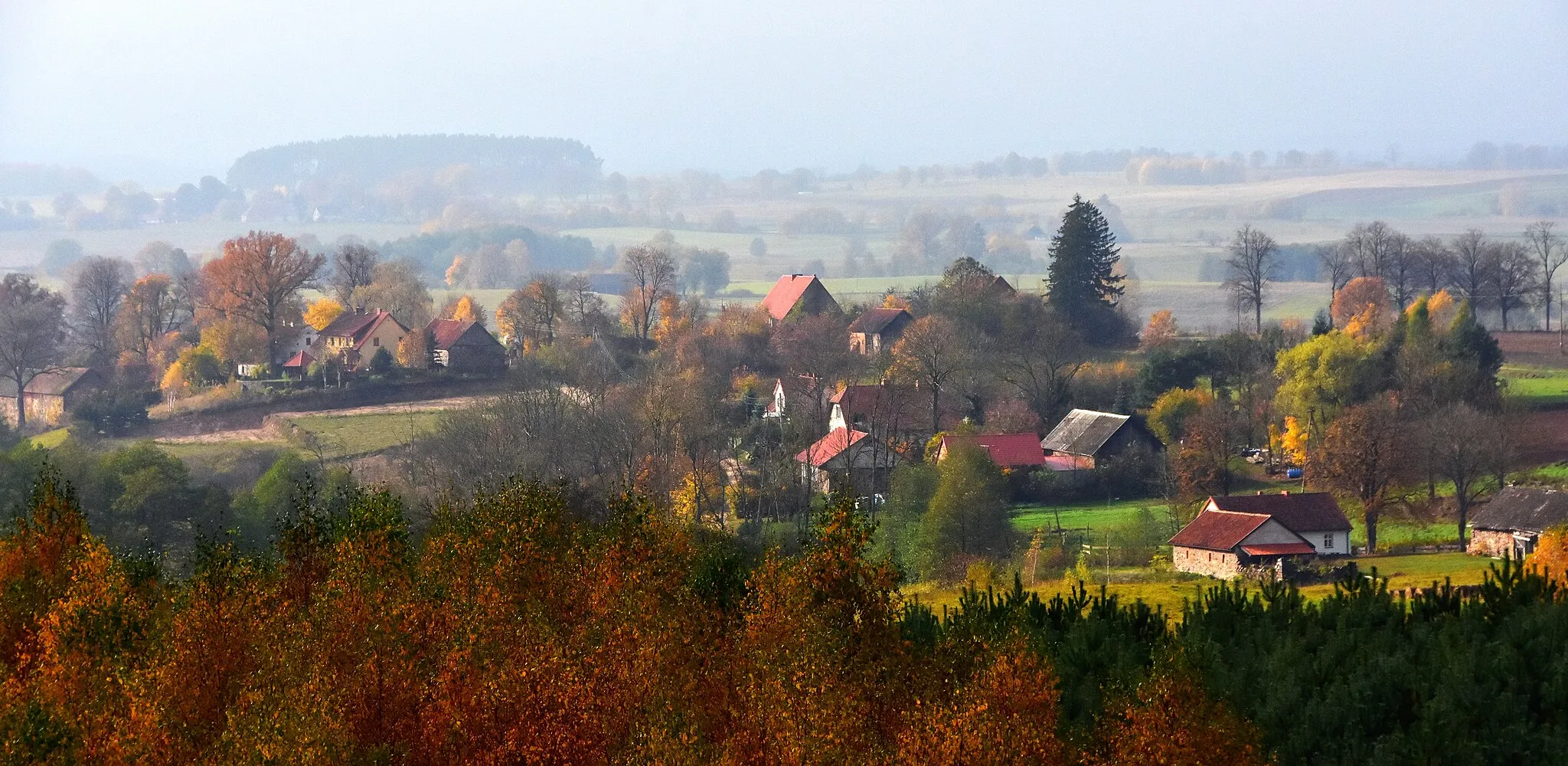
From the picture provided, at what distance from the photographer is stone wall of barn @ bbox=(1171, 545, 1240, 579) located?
156 feet

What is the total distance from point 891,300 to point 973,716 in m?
85.3

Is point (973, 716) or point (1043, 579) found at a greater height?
point (973, 716)

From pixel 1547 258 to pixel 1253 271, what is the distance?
→ 1794 cm

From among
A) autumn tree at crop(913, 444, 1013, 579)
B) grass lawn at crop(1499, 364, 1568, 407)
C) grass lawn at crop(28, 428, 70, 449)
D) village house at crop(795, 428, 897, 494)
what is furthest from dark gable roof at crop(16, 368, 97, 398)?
grass lawn at crop(1499, 364, 1568, 407)

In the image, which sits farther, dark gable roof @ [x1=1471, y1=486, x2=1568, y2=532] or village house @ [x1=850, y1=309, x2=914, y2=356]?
village house @ [x1=850, y1=309, x2=914, y2=356]

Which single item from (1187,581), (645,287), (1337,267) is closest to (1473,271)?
(1337,267)

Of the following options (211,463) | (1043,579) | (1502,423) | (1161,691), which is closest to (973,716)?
(1161,691)

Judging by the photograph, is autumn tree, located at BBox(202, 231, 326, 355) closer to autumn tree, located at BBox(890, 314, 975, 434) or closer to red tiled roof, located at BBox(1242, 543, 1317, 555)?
autumn tree, located at BBox(890, 314, 975, 434)

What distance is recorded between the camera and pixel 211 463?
6725 centimetres

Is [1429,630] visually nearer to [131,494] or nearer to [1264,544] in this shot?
[1264,544]

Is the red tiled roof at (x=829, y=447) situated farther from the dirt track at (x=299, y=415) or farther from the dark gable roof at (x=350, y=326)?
the dark gable roof at (x=350, y=326)

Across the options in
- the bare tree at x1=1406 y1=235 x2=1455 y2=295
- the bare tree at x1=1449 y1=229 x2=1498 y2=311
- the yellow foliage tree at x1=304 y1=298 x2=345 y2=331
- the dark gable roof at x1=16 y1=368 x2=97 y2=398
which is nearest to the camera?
the dark gable roof at x1=16 y1=368 x2=97 y2=398

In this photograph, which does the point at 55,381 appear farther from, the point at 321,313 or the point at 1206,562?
the point at 1206,562

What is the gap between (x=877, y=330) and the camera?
90375 mm
